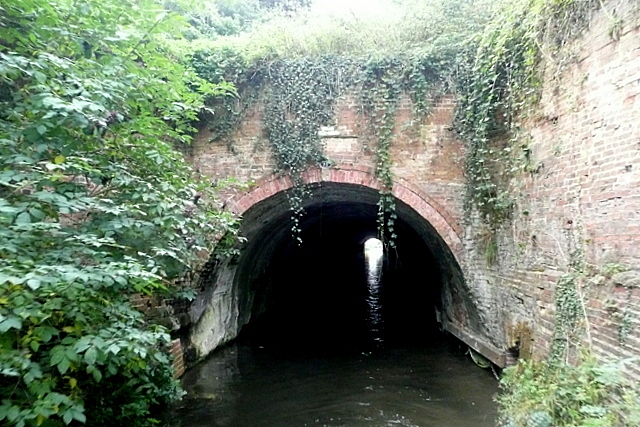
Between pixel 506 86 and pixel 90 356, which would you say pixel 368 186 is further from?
pixel 90 356

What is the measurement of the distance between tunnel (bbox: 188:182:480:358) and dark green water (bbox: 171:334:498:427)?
2.68ft

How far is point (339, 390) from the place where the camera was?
23.0 ft

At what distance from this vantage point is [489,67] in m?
6.48

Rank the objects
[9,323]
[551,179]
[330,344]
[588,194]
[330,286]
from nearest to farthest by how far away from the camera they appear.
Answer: [9,323], [588,194], [551,179], [330,344], [330,286]

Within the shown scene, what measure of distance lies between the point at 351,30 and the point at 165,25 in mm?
4511

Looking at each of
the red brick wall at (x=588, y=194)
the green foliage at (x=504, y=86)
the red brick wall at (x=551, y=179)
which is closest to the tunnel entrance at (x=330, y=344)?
the red brick wall at (x=551, y=179)

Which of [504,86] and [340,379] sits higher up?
[504,86]

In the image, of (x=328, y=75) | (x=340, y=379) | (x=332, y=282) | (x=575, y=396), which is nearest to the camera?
(x=575, y=396)

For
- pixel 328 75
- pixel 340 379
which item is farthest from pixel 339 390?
pixel 328 75

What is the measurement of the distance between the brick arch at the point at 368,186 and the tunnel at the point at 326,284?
0.18 meters

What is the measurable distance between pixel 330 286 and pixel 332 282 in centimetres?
52

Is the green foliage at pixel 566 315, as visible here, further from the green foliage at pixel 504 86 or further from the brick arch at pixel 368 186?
the brick arch at pixel 368 186

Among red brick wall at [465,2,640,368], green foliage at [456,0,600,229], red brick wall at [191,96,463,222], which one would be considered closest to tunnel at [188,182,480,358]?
red brick wall at [191,96,463,222]

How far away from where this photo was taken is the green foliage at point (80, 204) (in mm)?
2969
